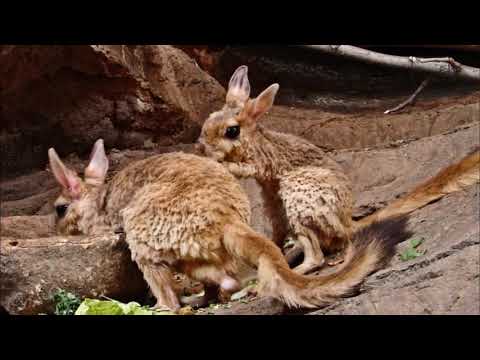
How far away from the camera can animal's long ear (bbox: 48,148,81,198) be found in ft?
15.1

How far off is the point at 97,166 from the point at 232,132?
1073 millimetres

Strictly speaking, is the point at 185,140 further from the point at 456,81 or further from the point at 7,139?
the point at 456,81

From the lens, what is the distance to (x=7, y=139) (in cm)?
436

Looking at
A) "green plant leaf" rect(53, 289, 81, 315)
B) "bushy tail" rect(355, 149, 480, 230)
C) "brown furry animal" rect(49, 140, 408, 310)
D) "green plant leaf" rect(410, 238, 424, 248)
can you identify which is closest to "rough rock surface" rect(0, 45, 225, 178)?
"brown furry animal" rect(49, 140, 408, 310)

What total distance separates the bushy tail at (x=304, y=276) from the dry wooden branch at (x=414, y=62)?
1.15m

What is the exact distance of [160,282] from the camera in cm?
468

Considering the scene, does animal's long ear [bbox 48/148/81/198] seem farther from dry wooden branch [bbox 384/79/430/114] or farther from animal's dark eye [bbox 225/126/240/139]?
dry wooden branch [bbox 384/79/430/114]

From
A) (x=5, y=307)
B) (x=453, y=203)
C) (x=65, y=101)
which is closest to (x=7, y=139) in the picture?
(x=65, y=101)

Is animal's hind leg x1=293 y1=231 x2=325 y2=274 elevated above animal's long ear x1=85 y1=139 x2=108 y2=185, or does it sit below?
below

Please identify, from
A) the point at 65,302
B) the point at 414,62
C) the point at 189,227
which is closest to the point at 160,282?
the point at 189,227

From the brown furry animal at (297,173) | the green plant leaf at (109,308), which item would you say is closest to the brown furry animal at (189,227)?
the green plant leaf at (109,308)

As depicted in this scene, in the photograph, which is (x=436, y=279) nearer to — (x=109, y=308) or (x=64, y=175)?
A: (x=109, y=308)

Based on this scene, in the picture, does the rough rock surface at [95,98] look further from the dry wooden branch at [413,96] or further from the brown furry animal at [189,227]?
the dry wooden branch at [413,96]
